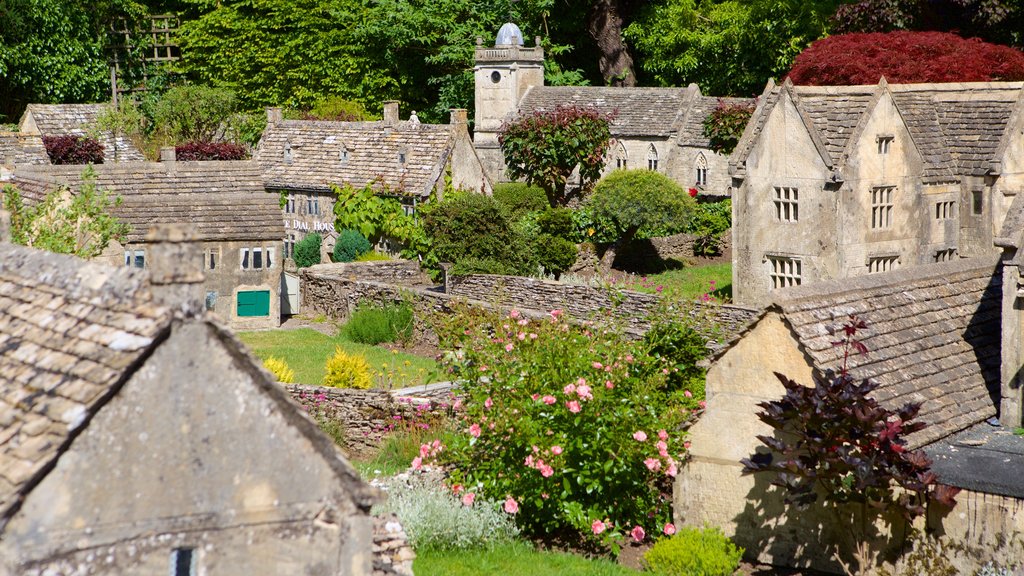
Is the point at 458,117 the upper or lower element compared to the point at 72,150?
upper

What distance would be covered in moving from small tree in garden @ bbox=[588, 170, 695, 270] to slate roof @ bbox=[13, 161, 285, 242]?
9.53m

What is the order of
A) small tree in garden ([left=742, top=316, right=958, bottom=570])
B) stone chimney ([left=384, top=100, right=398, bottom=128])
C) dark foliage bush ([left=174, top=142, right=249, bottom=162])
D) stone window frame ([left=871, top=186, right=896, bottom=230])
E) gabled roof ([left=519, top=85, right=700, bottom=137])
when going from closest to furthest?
small tree in garden ([left=742, top=316, right=958, bottom=570]) → stone window frame ([left=871, top=186, right=896, bottom=230]) → stone chimney ([left=384, top=100, right=398, bottom=128]) → dark foliage bush ([left=174, top=142, right=249, bottom=162]) → gabled roof ([left=519, top=85, right=700, bottom=137])

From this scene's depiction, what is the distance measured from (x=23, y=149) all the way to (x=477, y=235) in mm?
17153

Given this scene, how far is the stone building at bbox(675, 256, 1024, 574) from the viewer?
585 inches

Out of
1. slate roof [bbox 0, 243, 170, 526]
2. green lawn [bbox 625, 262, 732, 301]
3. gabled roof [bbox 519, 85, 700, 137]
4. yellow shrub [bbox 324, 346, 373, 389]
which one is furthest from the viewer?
gabled roof [bbox 519, 85, 700, 137]

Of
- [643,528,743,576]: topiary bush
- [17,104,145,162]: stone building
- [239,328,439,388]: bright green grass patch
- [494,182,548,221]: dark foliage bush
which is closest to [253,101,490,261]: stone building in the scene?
[494,182,548,221]: dark foliage bush

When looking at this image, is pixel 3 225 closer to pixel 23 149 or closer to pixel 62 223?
pixel 62 223

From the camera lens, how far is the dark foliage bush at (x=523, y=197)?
42.2m

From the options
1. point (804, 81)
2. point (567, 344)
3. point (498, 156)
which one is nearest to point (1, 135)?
point (498, 156)

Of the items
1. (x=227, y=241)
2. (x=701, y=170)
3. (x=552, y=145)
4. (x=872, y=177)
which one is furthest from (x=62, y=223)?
(x=701, y=170)

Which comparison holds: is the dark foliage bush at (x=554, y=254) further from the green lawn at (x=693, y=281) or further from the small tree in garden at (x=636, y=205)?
the small tree in garden at (x=636, y=205)

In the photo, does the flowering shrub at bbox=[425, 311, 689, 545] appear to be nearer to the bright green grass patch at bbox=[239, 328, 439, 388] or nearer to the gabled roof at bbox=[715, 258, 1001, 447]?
the gabled roof at bbox=[715, 258, 1001, 447]

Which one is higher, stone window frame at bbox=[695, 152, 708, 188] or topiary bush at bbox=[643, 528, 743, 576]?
stone window frame at bbox=[695, 152, 708, 188]

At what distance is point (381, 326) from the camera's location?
3145 centimetres
